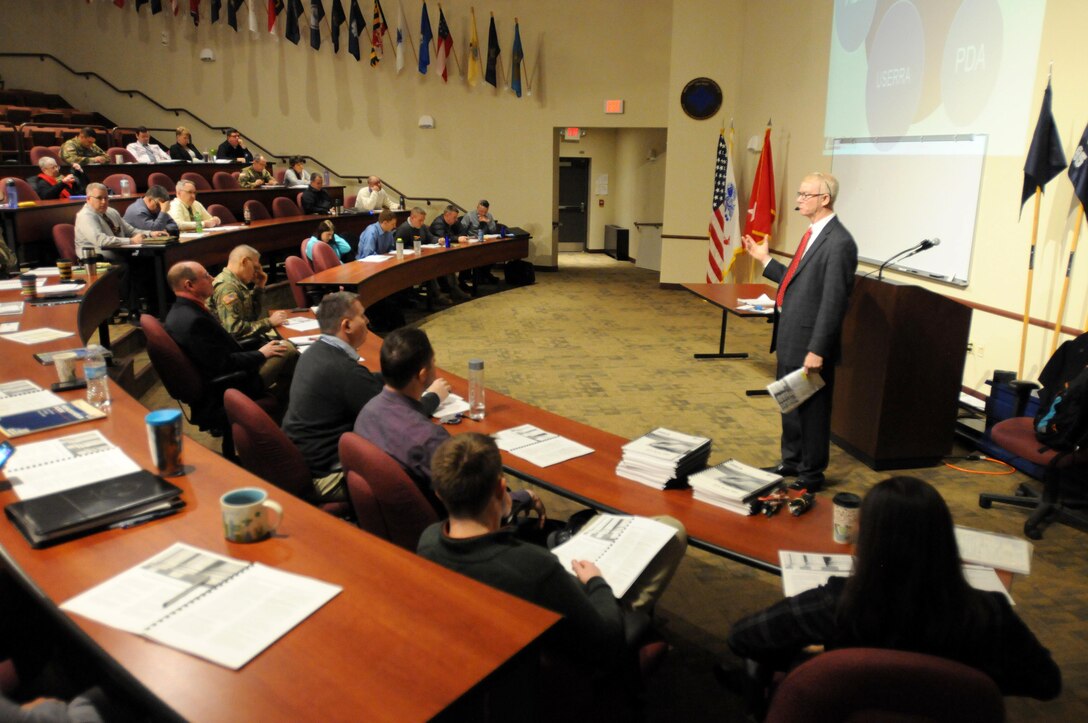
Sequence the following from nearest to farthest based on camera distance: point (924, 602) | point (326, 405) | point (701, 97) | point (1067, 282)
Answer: point (924, 602), point (326, 405), point (1067, 282), point (701, 97)

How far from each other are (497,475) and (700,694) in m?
1.19

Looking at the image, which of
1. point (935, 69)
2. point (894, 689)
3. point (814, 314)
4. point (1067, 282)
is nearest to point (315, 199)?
point (935, 69)

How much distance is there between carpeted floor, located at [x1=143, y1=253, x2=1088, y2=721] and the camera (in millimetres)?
2668

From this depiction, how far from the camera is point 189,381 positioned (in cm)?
376

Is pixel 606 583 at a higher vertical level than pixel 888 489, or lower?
lower

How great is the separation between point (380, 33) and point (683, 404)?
885 cm

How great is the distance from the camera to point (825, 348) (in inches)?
144

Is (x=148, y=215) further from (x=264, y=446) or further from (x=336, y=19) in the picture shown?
(x=336, y=19)

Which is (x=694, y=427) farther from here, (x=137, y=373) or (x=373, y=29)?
(x=373, y=29)

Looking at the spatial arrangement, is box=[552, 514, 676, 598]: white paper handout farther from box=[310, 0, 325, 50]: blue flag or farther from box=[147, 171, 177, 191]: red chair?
box=[310, 0, 325, 50]: blue flag

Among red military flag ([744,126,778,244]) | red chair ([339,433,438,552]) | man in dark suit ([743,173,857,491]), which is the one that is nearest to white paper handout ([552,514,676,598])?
red chair ([339,433,438,552])

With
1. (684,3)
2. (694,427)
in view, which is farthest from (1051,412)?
(684,3)

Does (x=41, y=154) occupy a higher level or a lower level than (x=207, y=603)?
higher

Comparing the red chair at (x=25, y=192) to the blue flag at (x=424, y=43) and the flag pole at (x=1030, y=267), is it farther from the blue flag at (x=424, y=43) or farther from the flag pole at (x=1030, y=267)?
the flag pole at (x=1030, y=267)
